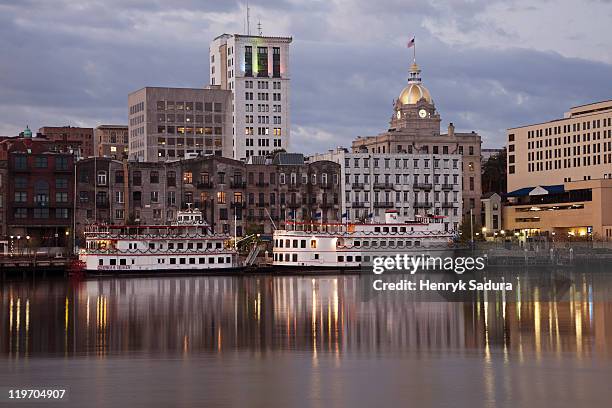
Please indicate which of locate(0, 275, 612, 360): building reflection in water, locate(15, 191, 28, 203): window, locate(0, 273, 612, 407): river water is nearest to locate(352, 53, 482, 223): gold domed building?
locate(15, 191, 28, 203): window

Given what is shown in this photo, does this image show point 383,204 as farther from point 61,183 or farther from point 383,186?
point 61,183

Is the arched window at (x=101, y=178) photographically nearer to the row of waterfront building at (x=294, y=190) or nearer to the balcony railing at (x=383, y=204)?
the row of waterfront building at (x=294, y=190)

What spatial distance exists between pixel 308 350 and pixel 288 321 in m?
13.5

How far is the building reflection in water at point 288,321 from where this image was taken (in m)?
51.8

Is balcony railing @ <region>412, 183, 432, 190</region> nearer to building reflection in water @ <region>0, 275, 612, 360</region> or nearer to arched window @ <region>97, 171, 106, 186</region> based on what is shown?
arched window @ <region>97, 171, 106, 186</region>

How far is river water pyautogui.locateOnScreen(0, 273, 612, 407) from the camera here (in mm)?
39250

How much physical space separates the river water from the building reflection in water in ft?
0.35

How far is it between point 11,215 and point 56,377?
296 ft

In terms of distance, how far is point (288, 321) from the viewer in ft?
209

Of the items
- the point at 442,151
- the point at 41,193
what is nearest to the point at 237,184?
the point at 41,193

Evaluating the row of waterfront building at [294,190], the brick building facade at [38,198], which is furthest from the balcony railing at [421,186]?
the brick building facade at [38,198]

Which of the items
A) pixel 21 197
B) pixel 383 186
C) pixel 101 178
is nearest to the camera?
pixel 21 197

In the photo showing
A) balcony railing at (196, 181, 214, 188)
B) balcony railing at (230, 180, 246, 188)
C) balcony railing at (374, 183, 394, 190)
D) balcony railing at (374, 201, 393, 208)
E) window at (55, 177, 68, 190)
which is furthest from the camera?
balcony railing at (374, 183, 394, 190)

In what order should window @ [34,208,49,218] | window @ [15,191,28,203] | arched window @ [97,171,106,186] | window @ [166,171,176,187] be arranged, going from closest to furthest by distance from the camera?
window @ [15,191,28,203] → window @ [34,208,49,218] → arched window @ [97,171,106,186] → window @ [166,171,176,187]
